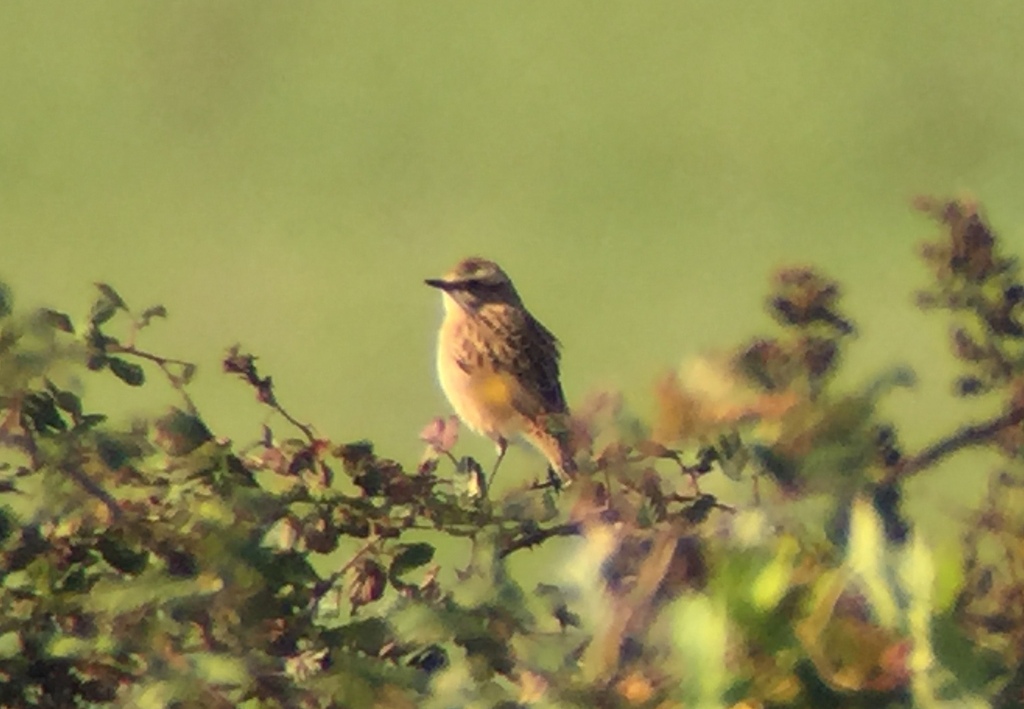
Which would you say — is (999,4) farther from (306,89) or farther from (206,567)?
(206,567)

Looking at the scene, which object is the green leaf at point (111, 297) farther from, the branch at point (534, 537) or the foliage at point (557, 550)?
the branch at point (534, 537)

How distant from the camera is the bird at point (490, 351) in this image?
23.3 feet

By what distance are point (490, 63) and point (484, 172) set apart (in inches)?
67.5

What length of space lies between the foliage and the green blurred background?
13.9m

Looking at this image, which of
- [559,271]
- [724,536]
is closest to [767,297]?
[724,536]

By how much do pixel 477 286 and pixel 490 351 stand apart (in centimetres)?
78

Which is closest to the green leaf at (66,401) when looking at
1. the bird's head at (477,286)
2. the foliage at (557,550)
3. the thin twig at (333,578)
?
the foliage at (557,550)

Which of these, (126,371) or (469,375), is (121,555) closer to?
(126,371)

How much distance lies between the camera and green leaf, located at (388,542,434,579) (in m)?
2.49

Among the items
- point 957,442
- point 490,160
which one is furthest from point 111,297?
point 490,160

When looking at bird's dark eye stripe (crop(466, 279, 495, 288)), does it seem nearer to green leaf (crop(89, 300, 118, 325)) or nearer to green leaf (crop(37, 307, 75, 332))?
green leaf (crop(89, 300, 118, 325))

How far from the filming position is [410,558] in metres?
2.50

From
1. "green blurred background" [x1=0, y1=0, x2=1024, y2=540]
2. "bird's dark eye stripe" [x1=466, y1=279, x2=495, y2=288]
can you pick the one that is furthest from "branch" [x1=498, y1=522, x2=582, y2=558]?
"green blurred background" [x1=0, y1=0, x2=1024, y2=540]

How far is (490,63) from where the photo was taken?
22.7 m
